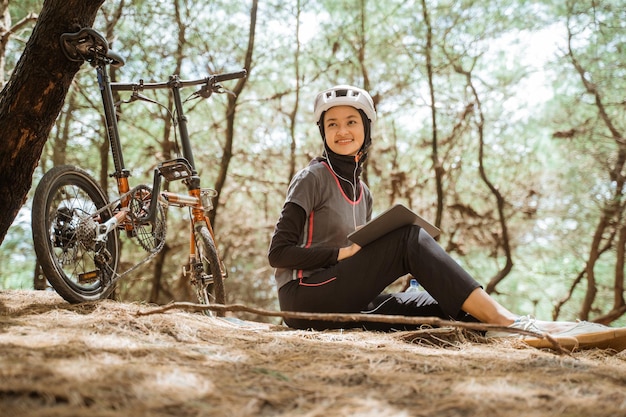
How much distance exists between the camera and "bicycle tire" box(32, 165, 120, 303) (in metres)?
2.09

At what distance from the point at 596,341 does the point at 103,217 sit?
2142mm

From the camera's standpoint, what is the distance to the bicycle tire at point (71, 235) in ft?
6.84

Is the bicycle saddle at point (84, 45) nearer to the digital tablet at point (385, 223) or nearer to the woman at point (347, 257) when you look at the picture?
the woman at point (347, 257)

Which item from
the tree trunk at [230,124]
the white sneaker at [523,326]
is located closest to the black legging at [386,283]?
the white sneaker at [523,326]

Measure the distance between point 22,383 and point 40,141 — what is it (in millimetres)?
1656

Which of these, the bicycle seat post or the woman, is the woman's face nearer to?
the woman

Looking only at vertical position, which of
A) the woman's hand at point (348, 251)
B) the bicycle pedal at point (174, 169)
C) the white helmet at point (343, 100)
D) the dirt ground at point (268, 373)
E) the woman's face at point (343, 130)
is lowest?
the dirt ground at point (268, 373)

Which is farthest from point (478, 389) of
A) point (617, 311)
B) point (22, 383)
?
point (617, 311)

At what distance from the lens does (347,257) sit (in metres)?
2.39

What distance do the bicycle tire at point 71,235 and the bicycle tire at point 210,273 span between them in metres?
0.59

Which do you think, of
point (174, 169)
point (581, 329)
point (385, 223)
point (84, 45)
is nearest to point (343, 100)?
point (385, 223)

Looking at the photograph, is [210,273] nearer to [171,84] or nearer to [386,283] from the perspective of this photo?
[171,84]

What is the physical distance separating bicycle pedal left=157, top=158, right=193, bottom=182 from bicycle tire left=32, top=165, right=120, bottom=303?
1.08 feet

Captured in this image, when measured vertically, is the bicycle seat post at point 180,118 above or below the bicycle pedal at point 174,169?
above
